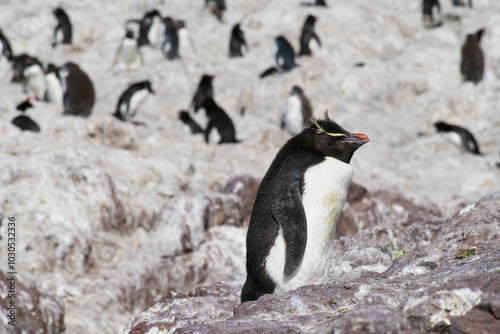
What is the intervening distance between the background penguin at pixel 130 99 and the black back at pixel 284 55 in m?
5.76

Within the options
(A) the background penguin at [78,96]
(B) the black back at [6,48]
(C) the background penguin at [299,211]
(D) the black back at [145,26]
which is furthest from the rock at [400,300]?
(D) the black back at [145,26]

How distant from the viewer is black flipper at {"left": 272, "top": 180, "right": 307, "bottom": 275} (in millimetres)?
3963

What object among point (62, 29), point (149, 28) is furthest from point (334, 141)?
point (149, 28)

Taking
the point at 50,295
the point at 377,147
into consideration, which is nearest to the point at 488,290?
the point at 50,295

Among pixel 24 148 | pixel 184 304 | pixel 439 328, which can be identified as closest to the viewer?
pixel 439 328

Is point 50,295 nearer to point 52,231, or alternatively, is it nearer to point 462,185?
point 52,231

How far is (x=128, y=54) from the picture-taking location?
66.7 ft

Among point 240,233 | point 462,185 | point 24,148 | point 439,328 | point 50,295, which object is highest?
point 439,328

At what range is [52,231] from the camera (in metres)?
7.84

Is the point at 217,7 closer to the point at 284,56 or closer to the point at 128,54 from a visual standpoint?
the point at 284,56

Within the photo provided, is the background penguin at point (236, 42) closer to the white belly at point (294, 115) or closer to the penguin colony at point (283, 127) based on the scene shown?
the penguin colony at point (283, 127)

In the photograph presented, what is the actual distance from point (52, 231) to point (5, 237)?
570 millimetres

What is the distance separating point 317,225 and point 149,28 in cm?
2122

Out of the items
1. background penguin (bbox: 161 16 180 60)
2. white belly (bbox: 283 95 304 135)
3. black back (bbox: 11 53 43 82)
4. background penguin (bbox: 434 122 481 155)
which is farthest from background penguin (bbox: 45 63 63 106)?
background penguin (bbox: 434 122 481 155)
